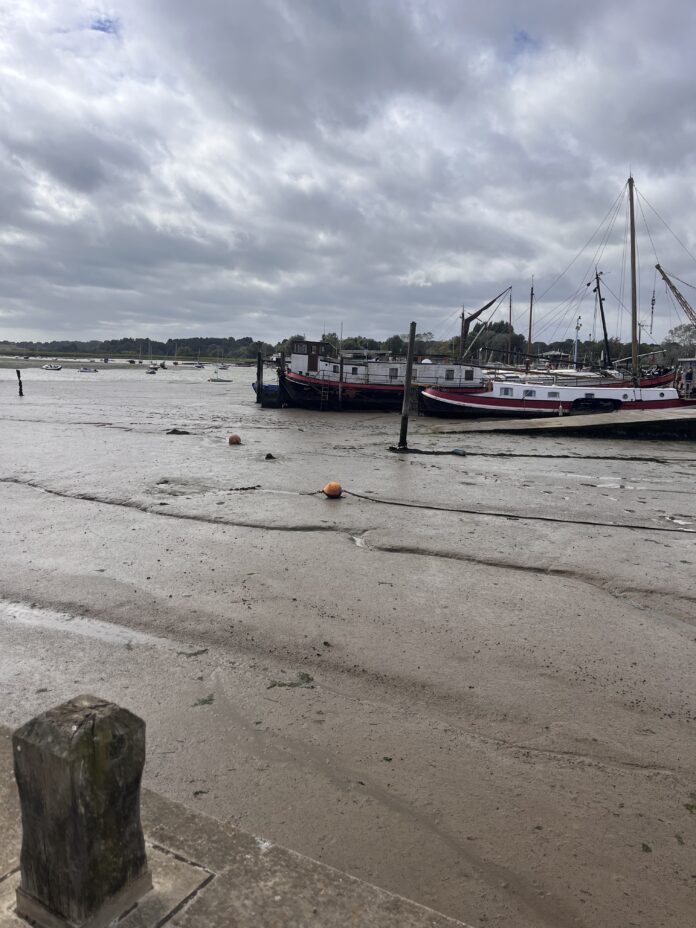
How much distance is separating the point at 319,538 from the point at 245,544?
1.03 m

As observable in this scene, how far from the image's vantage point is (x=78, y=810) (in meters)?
1.75

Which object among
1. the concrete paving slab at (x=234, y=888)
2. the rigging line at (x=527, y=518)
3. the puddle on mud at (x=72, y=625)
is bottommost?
the puddle on mud at (x=72, y=625)

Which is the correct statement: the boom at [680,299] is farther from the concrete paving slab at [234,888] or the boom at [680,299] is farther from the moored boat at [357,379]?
the concrete paving slab at [234,888]

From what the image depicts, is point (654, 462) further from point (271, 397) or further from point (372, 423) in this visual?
point (271, 397)

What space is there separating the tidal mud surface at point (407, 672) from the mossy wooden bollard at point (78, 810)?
116 centimetres

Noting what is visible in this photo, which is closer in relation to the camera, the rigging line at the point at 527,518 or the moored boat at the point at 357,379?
the rigging line at the point at 527,518

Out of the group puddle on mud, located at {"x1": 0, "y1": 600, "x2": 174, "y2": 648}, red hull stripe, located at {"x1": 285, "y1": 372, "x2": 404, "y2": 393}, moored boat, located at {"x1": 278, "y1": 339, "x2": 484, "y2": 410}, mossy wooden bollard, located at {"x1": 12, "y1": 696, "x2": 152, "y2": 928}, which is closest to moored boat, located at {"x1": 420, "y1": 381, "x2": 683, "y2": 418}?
moored boat, located at {"x1": 278, "y1": 339, "x2": 484, "y2": 410}

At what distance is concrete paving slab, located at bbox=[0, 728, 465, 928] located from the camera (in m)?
1.95

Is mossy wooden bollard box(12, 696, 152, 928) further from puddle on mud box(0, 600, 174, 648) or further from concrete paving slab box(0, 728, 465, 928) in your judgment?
puddle on mud box(0, 600, 174, 648)

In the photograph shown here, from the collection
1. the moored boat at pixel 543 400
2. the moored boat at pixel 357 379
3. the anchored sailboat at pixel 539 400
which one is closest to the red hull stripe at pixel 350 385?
the moored boat at pixel 357 379

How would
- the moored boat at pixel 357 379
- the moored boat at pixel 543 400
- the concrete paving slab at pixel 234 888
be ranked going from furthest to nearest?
the moored boat at pixel 357 379, the moored boat at pixel 543 400, the concrete paving slab at pixel 234 888

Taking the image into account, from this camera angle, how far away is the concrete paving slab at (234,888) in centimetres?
195

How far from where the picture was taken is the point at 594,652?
4879 mm

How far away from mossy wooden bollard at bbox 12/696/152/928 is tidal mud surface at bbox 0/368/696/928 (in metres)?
1.16
